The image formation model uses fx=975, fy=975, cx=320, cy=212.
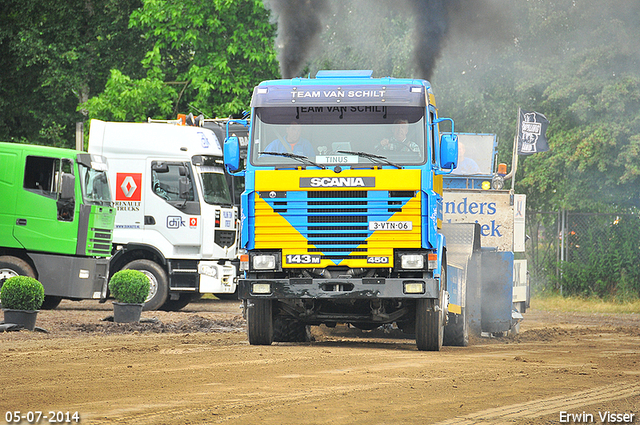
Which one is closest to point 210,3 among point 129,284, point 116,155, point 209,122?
point 209,122

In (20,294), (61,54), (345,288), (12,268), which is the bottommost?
(20,294)

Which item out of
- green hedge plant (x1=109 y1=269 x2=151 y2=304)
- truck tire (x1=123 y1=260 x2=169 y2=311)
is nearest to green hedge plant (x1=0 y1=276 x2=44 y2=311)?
green hedge plant (x1=109 y1=269 x2=151 y2=304)

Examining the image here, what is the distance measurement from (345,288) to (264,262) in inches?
41.9

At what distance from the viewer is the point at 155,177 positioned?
20.3 meters

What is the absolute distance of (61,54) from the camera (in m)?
29.2

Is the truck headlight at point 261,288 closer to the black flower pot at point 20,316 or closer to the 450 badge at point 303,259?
the 450 badge at point 303,259

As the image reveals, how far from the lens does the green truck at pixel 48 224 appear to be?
60.3 ft

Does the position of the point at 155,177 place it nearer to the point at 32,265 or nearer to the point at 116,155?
the point at 116,155

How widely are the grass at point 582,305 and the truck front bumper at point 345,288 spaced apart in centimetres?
1287

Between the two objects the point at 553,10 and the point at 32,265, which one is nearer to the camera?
the point at 32,265

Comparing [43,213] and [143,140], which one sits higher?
[143,140]

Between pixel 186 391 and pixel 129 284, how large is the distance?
28.0 ft

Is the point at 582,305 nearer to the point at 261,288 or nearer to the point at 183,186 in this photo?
the point at 183,186

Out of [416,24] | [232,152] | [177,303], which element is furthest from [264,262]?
[416,24]
